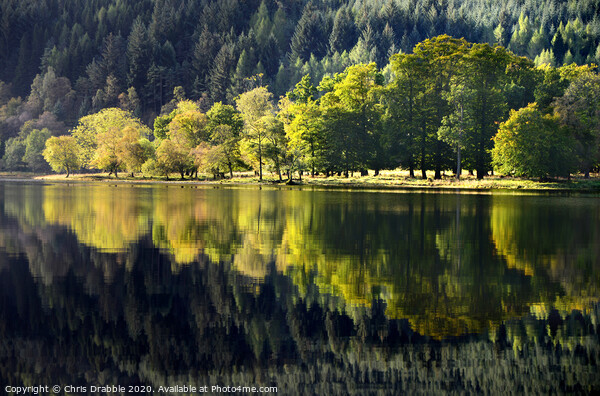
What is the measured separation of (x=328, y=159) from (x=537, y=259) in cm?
8509

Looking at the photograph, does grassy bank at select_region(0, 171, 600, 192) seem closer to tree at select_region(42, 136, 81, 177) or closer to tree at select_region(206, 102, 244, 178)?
tree at select_region(206, 102, 244, 178)

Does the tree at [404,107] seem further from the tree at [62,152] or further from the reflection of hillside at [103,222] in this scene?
the tree at [62,152]

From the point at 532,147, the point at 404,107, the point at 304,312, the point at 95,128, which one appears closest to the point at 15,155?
the point at 95,128

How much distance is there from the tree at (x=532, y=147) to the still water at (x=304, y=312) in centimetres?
6163

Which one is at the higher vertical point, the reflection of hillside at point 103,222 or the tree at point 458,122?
the tree at point 458,122

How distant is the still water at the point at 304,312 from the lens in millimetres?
11156

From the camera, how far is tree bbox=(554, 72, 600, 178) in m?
93.6

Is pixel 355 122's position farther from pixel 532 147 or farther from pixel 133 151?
pixel 133 151

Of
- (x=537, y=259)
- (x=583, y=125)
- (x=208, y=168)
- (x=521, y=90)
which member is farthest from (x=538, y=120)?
(x=537, y=259)

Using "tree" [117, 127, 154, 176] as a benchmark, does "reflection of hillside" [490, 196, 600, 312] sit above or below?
below

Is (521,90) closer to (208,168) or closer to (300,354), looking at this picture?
(208,168)

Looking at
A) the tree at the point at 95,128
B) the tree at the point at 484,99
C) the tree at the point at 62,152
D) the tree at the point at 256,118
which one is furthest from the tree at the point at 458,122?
the tree at the point at 62,152

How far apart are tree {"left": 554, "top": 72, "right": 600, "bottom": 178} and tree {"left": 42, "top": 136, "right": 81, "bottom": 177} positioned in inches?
4516

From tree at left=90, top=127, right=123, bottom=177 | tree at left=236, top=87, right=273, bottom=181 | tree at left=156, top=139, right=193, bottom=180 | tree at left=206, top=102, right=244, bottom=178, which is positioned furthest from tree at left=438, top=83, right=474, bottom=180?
tree at left=90, top=127, right=123, bottom=177
